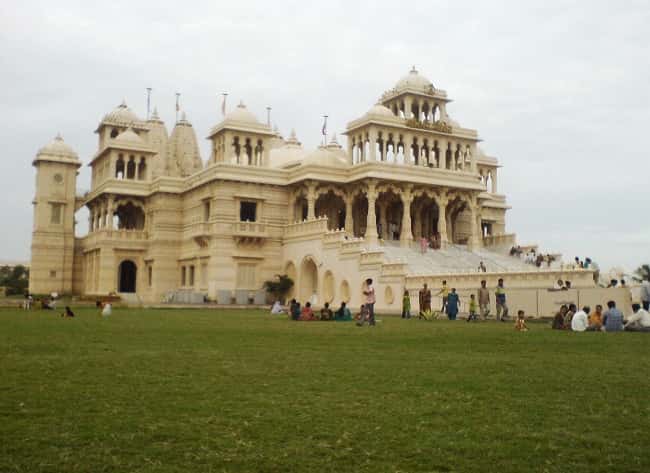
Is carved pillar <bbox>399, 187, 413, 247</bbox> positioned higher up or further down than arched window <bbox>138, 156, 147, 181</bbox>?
further down

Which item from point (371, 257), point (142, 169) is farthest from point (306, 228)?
point (142, 169)

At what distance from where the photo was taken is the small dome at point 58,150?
72688mm

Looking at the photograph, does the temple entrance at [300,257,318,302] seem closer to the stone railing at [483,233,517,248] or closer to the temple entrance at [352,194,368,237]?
the temple entrance at [352,194,368,237]

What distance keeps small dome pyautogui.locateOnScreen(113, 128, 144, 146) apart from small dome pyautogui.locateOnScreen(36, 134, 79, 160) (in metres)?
7.89

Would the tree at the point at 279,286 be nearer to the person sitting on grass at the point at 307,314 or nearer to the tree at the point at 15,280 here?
the person sitting on grass at the point at 307,314

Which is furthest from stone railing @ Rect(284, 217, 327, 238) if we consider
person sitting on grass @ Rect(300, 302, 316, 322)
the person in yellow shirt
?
person sitting on grass @ Rect(300, 302, 316, 322)

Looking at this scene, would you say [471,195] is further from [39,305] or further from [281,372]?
[281,372]

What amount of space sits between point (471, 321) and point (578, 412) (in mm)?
21494

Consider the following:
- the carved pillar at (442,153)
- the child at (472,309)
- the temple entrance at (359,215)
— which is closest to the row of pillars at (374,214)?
the temple entrance at (359,215)

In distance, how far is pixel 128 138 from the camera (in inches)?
2643

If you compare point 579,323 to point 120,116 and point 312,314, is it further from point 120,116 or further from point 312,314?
point 120,116

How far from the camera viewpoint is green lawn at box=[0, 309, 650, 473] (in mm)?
6574

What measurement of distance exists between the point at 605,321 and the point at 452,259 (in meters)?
28.0

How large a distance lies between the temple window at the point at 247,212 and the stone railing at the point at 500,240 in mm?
20964
